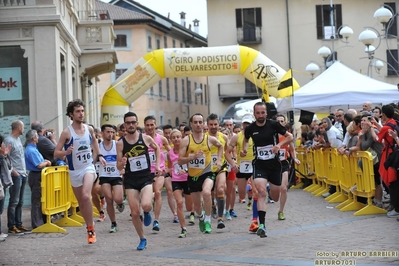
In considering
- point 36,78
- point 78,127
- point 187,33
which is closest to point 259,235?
point 78,127

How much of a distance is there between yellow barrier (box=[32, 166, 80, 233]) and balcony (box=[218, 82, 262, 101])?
3820 cm


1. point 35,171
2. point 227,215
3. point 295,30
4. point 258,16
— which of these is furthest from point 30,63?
point 295,30

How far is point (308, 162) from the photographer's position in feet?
71.6

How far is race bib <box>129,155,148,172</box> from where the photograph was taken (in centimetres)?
1120

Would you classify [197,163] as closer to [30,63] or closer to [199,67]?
[30,63]

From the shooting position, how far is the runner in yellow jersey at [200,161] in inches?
483

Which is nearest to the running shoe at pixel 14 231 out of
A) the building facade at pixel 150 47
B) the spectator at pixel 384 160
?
the spectator at pixel 384 160

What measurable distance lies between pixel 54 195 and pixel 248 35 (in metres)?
39.4

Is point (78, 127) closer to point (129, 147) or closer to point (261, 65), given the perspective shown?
point (129, 147)

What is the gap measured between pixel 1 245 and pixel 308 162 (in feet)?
37.6

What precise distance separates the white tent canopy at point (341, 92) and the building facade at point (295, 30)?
29.7 m

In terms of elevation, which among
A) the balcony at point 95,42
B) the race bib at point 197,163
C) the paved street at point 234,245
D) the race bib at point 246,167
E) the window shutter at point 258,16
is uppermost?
the window shutter at point 258,16

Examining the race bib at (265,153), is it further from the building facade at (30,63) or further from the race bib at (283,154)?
the building facade at (30,63)

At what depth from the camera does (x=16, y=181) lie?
1378cm
